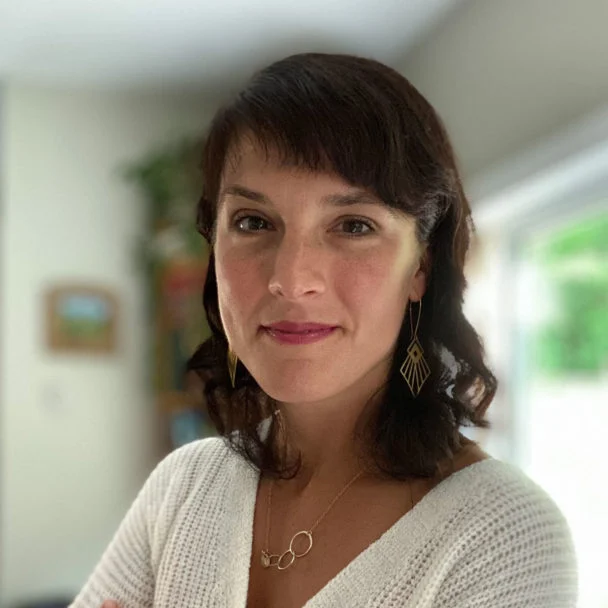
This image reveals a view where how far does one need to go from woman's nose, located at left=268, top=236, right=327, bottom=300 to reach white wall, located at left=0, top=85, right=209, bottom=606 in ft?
7.91

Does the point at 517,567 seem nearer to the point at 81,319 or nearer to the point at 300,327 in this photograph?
the point at 300,327

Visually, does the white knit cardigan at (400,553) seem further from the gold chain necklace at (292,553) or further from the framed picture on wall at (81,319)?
the framed picture on wall at (81,319)

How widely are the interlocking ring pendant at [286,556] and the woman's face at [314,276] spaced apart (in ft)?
0.58

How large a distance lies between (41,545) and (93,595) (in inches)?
86.2

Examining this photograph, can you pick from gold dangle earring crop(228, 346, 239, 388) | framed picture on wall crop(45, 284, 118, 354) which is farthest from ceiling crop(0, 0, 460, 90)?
gold dangle earring crop(228, 346, 239, 388)

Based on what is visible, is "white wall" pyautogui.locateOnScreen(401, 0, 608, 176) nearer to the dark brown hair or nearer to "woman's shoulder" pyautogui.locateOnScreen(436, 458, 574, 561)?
the dark brown hair

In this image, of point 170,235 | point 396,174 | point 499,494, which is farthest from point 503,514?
point 170,235

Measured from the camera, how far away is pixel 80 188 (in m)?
Result: 3.12

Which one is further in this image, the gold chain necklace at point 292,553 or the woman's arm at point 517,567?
the gold chain necklace at point 292,553

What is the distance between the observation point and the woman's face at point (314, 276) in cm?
82

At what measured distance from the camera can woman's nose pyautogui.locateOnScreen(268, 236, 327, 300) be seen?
809 mm

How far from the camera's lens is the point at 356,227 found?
32.8 inches

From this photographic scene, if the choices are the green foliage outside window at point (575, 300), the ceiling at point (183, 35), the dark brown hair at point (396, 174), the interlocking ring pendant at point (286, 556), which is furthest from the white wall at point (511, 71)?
the interlocking ring pendant at point (286, 556)

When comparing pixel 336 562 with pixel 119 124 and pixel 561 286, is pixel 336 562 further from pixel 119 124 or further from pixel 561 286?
pixel 119 124
